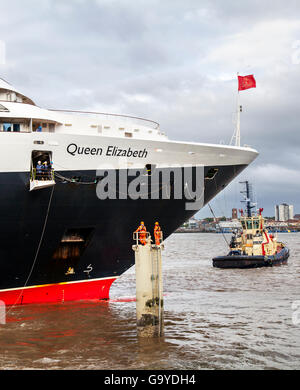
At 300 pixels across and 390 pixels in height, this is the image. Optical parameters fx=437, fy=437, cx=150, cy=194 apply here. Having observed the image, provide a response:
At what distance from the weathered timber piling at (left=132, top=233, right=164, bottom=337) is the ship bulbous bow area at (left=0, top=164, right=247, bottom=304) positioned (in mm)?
3654

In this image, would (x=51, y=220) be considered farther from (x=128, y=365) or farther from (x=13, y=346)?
(x=128, y=365)

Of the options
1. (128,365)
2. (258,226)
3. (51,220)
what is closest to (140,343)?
(128,365)

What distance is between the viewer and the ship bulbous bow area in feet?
49.6

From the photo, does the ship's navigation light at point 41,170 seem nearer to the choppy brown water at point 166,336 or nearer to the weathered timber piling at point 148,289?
the weathered timber piling at point 148,289

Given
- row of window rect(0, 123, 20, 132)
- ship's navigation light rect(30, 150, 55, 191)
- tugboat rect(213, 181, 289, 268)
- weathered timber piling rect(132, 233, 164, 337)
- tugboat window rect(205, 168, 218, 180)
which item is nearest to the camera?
weathered timber piling rect(132, 233, 164, 337)

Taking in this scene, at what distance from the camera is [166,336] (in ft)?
45.8

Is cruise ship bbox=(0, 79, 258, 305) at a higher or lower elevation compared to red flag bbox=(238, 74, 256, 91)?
lower

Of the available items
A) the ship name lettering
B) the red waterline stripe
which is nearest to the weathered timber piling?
the ship name lettering

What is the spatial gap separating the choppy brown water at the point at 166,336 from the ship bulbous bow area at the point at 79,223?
89cm

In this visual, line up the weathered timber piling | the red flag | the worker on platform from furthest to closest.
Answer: the red flag → the worker on platform → the weathered timber piling

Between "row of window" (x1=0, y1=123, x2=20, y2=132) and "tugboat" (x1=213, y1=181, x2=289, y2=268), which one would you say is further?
"tugboat" (x1=213, y1=181, x2=289, y2=268)

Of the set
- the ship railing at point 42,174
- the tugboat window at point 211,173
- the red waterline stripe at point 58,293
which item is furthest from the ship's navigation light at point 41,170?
the tugboat window at point 211,173

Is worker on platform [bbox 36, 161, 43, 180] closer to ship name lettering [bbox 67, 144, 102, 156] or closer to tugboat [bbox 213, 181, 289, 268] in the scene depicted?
ship name lettering [bbox 67, 144, 102, 156]

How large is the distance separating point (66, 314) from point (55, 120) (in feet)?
23.5
